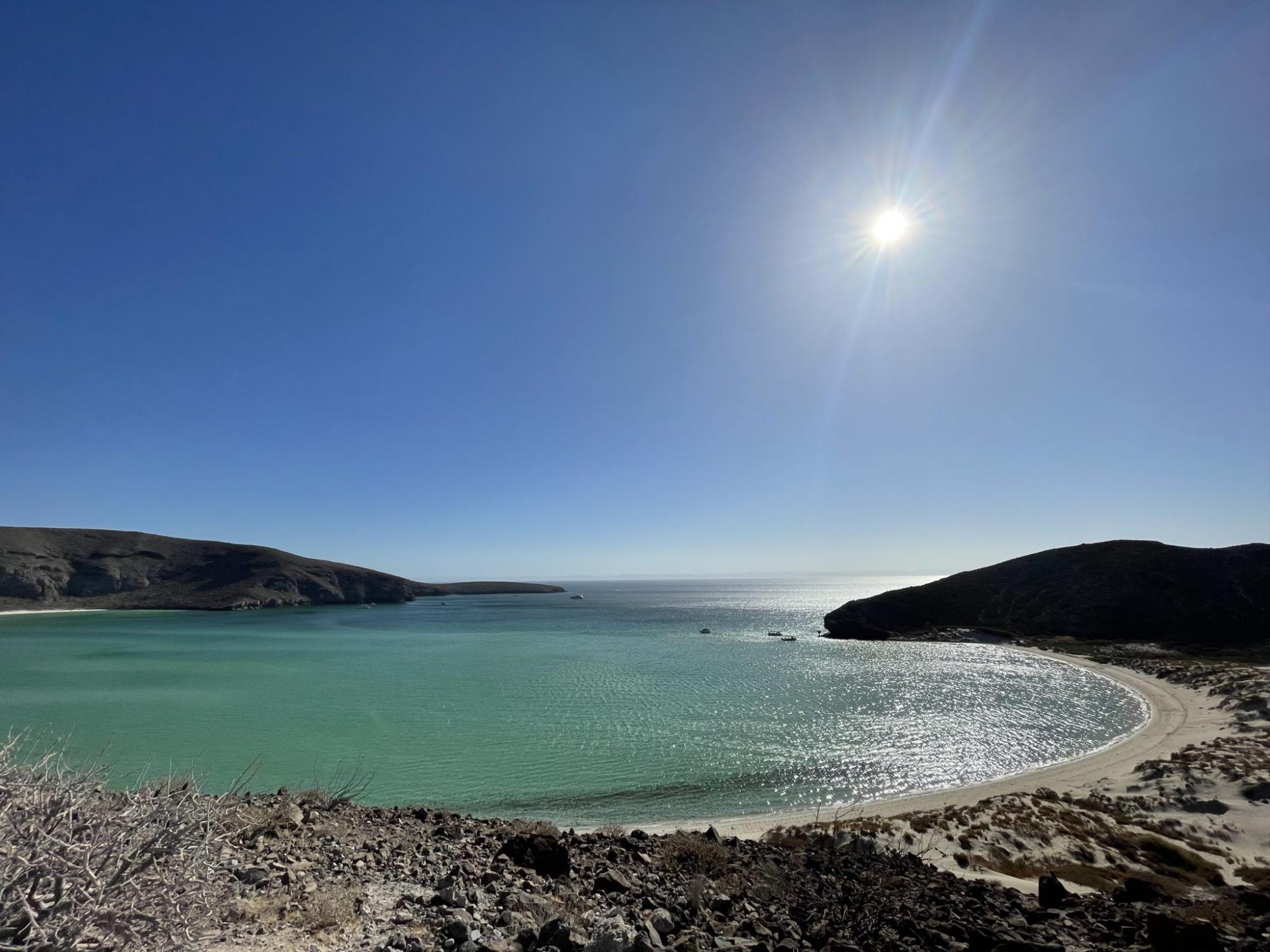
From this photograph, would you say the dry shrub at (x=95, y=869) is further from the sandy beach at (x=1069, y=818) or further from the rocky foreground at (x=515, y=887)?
the sandy beach at (x=1069, y=818)

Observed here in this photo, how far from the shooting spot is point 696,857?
943cm

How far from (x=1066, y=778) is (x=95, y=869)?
28.1 metres

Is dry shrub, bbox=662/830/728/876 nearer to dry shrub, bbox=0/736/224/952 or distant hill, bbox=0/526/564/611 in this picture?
dry shrub, bbox=0/736/224/952

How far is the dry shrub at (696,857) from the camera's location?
8969 millimetres

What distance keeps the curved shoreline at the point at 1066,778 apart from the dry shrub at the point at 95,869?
12579 millimetres

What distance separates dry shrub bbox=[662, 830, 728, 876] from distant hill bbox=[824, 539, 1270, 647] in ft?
264

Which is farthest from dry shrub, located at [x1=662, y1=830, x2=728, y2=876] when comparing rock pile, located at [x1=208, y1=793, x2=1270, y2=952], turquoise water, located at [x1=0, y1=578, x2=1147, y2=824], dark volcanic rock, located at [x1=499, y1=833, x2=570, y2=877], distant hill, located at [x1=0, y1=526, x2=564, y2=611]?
distant hill, located at [x1=0, y1=526, x2=564, y2=611]

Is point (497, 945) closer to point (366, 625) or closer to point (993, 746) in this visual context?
point (993, 746)

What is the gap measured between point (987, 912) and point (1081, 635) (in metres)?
81.5

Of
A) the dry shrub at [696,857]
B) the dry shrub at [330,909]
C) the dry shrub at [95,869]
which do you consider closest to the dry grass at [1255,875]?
the dry shrub at [696,857]

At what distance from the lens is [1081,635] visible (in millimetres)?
68750

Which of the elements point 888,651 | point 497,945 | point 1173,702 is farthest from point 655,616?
point 497,945

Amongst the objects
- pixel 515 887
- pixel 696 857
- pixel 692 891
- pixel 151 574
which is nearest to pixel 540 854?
pixel 515 887

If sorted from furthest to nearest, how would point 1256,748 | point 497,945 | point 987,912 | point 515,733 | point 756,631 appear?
point 756,631 → point 515,733 → point 1256,748 → point 987,912 → point 497,945
